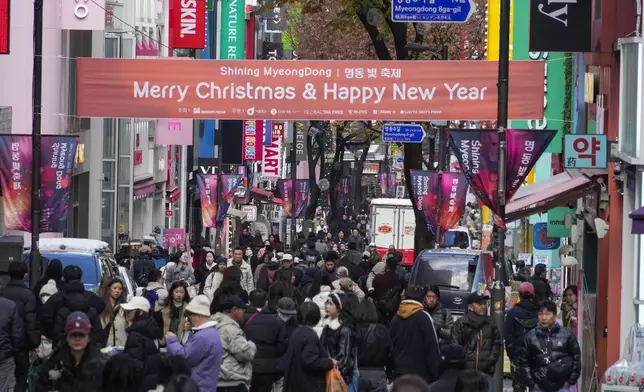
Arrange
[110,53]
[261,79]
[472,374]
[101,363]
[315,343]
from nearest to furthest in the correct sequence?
[472,374]
[101,363]
[315,343]
[261,79]
[110,53]

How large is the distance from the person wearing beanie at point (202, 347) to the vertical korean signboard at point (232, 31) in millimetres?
51779

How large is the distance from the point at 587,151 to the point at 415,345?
6.46 metres

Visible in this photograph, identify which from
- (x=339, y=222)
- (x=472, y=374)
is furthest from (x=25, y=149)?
(x=339, y=222)

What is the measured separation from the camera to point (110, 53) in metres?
41.2

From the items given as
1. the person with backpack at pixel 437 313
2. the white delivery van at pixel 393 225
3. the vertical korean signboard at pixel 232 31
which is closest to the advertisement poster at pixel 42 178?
the person with backpack at pixel 437 313

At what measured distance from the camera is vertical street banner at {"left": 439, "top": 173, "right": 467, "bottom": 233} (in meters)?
33.6

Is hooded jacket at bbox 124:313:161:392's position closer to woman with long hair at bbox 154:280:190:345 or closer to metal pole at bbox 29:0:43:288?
woman with long hair at bbox 154:280:190:345

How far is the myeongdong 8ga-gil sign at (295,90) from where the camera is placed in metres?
24.5

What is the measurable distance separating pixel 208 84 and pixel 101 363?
13545 mm

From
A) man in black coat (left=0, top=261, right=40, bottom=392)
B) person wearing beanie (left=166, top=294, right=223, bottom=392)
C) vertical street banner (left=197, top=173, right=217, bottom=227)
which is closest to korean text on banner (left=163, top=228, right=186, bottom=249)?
vertical street banner (left=197, top=173, right=217, bottom=227)

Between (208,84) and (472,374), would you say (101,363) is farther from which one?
(208,84)

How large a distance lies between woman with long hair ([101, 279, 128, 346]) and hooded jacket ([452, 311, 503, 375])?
335cm

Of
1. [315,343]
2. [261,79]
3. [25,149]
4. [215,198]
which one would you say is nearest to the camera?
[315,343]

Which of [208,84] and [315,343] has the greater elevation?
[208,84]
